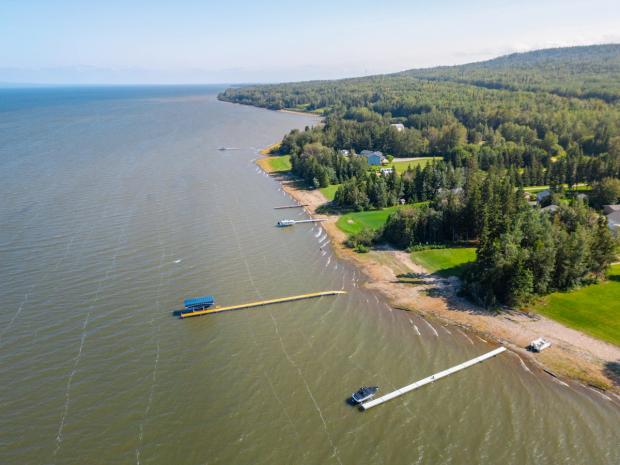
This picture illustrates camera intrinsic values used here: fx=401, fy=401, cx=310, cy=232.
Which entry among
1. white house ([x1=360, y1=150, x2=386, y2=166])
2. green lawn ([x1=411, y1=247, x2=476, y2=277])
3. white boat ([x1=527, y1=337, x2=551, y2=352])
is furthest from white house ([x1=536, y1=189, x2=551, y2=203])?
white house ([x1=360, y1=150, x2=386, y2=166])

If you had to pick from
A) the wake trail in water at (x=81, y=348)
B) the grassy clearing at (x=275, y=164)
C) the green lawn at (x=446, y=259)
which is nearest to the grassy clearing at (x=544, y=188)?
the green lawn at (x=446, y=259)

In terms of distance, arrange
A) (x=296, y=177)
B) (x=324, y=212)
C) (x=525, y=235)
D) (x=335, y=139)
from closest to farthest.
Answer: (x=525, y=235) → (x=324, y=212) → (x=296, y=177) → (x=335, y=139)

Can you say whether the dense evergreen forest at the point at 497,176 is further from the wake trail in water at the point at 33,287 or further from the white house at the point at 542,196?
the wake trail in water at the point at 33,287

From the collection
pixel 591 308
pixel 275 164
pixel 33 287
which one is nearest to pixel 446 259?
pixel 591 308

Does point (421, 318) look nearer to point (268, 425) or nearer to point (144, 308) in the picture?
point (268, 425)

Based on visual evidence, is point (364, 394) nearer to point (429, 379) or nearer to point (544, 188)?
point (429, 379)

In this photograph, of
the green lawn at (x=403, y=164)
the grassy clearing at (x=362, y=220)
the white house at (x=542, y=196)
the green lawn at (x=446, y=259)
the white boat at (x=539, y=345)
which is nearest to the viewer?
the white boat at (x=539, y=345)

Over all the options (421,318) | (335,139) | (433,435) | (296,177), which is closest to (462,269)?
(421,318)
